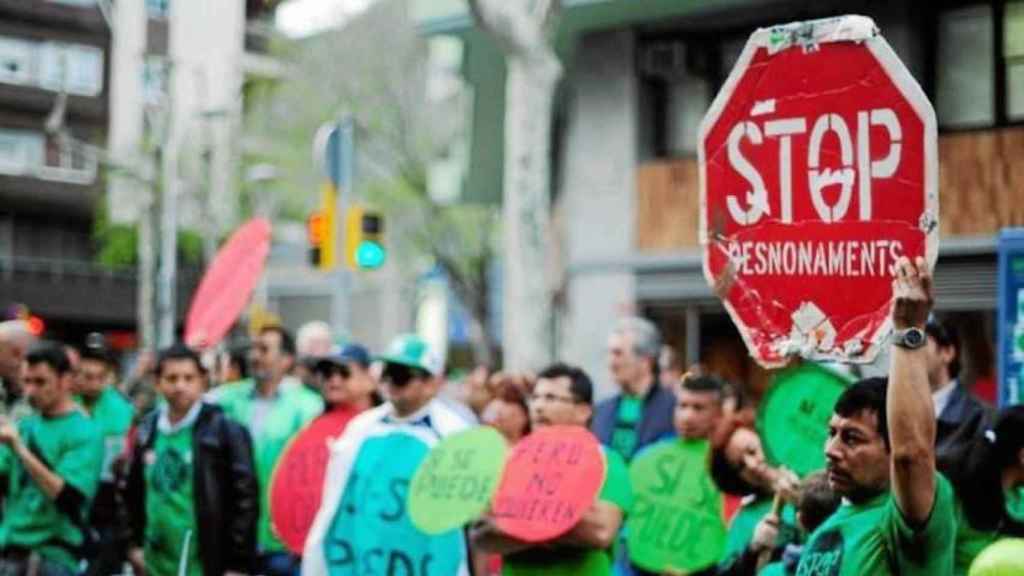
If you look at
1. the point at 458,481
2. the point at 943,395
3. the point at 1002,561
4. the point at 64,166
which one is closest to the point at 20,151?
the point at 64,166

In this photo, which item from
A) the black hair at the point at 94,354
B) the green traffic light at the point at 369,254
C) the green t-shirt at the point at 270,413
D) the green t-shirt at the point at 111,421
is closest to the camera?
the green t-shirt at the point at 111,421

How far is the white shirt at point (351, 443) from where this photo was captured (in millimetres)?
7566

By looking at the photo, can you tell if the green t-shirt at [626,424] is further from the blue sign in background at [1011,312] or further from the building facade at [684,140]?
the building facade at [684,140]

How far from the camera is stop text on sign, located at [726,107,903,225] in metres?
4.10

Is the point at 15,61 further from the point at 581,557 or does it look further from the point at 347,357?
the point at 581,557

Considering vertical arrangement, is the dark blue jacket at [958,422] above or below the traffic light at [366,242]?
below

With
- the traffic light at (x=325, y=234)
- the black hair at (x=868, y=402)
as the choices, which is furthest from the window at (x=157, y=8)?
the black hair at (x=868, y=402)

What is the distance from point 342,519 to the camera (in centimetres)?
757

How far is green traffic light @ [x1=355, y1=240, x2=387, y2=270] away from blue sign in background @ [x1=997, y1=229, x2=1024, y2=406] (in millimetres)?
8487

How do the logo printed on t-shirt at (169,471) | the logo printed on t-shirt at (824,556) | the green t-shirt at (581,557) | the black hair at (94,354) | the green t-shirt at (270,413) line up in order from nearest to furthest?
the logo printed on t-shirt at (824,556), the green t-shirt at (581,557), the logo printed on t-shirt at (169,471), the green t-shirt at (270,413), the black hair at (94,354)

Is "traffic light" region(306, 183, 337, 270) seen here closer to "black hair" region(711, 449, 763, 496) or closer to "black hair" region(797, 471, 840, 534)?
"black hair" region(711, 449, 763, 496)

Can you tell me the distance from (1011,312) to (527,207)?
6810mm

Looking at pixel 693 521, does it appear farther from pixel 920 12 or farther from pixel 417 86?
pixel 417 86

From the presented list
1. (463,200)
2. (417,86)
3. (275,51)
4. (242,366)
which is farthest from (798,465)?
(275,51)
